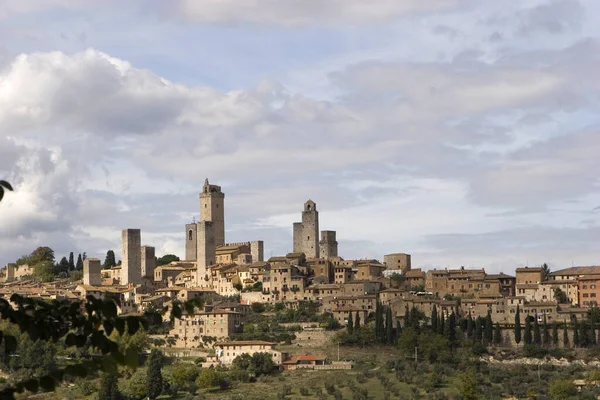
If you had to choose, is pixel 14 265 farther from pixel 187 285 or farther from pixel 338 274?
pixel 338 274

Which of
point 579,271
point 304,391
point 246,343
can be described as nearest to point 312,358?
point 246,343

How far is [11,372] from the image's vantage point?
55.0m

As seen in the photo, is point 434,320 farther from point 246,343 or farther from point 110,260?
point 110,260

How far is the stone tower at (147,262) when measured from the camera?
80562 millimetres

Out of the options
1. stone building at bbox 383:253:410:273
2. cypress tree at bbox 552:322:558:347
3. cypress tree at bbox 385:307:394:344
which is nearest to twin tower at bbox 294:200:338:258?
stone building at bbox 383:253:410:273

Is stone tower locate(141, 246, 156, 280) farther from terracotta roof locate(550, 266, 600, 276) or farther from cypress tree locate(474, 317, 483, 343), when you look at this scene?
cypress tree locate(474, 317, 483, 343)

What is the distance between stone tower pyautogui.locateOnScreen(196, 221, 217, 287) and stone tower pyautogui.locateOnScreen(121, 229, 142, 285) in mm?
4120

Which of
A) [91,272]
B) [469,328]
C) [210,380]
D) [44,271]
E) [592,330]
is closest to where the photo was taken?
[210,380]

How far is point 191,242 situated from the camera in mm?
84125

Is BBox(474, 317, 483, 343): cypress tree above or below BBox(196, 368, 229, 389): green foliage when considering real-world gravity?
above

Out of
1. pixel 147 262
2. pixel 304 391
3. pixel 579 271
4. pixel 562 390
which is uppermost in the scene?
pixel 147 262

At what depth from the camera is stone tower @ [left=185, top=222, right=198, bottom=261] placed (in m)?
83.6

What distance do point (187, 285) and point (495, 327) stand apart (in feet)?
80.5

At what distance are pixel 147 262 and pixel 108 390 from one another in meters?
31.6
